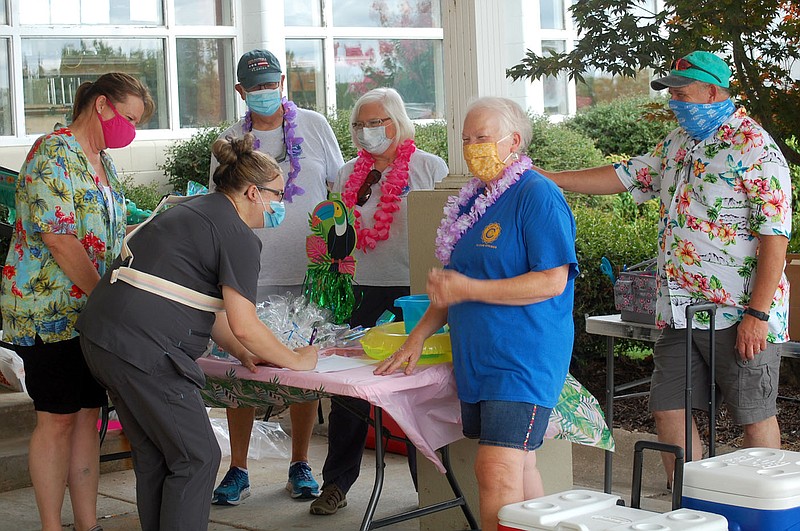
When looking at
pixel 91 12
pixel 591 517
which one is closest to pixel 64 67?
pixel 91 12

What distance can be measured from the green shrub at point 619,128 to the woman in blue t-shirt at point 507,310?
28.6 feet

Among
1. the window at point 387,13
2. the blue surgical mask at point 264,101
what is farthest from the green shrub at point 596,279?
the window at point 387,13

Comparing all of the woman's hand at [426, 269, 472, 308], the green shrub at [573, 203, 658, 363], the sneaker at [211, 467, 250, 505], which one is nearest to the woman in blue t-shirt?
the woman's hand at [426, 269, 472, 308]

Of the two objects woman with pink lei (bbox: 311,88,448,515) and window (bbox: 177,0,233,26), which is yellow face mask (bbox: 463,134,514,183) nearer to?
woman with pink lei (bbox: 311,88,448,515)

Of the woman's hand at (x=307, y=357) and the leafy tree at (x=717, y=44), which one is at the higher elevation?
the leafy tree at (x=717, y=44)

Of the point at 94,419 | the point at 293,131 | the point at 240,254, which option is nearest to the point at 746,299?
the point at 240,254

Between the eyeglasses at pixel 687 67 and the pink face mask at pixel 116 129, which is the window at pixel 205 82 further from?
the eyeglasses at pixel 687 67

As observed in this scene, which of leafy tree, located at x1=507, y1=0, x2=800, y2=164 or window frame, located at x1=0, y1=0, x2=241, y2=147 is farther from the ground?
window frame, located at x1=0, y1=0, x2=241, y2=147

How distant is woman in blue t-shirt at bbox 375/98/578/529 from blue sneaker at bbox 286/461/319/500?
1683mm

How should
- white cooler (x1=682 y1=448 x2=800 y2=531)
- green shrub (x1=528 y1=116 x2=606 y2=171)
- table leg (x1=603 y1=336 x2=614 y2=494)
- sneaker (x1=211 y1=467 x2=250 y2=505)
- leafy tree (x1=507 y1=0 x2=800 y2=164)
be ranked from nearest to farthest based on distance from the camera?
white cooler (x1=682 y1=448 x2=800 y2=531) < table leg (x1=603 y1=336 x2=614 y2=494) < sneaker (x1=211 y1=467 x2=250 y2=505) < leafy tree (x1=507 y1=0 x2=800 y2=164) < green shrub (x1=528 y1=116 x2=606 y2=171)

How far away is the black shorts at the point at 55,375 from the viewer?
3732 mm

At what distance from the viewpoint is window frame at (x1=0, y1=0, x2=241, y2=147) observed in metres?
9.59

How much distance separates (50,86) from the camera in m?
9.88

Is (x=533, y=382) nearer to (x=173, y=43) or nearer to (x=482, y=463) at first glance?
(x=482, y=463)
